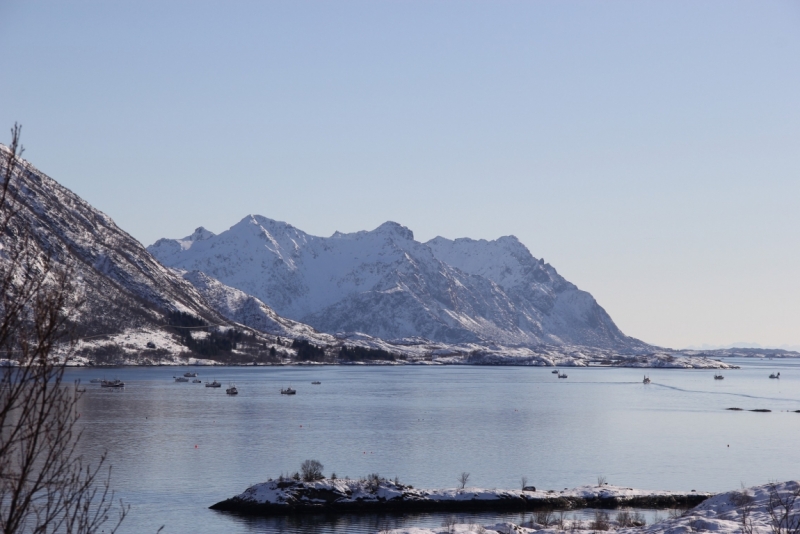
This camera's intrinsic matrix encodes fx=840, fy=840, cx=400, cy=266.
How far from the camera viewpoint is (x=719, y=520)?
40.5 meters

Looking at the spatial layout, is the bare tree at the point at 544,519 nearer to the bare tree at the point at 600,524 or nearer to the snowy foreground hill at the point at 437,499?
the snowy foreground hill at the point at 437,499

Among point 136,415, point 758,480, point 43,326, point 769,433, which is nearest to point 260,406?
point 136,415

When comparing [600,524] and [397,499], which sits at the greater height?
[600,524]

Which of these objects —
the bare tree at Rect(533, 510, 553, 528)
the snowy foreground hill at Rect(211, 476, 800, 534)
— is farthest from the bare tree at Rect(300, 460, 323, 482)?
the bare tree at Rect(533, 510, 553, 528)

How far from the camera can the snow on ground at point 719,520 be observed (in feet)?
128

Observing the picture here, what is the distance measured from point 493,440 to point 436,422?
2339cm

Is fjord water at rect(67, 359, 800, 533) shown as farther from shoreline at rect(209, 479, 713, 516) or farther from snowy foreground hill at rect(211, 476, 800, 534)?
snowy foreground hill at rect(211, 476, 800, 534)

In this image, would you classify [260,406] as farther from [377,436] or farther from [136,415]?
[377,436]

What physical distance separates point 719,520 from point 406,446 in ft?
190

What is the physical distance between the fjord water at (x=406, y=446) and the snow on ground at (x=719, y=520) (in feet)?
27.5

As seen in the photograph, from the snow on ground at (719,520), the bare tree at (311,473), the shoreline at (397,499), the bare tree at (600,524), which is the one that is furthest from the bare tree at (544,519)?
the bare tree at (311,473)

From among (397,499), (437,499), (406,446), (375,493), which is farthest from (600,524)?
(406,446)

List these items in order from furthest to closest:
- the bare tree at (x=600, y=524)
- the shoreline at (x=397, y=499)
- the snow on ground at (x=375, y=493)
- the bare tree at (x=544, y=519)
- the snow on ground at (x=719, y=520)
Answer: the snow on ground at (x=375, y=493) → the shoreline at (x=397, y=499) → the bare tree at (x=544, y=519) → the bare tree at (x=600, y=524) → the snow on ground at (x=719, y=520)

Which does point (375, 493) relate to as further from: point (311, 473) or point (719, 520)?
point (719, 520)
